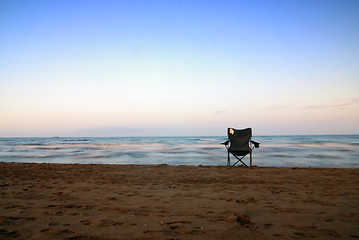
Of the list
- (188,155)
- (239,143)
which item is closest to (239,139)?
(239,143)

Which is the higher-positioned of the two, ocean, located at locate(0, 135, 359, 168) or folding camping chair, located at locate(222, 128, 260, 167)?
folding camping chair, located at locate(222, 128, 260, 167)

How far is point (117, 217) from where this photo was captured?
2.67m

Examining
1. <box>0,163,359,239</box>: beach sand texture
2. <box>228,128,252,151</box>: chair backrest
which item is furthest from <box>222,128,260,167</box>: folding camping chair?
<box>0,163,359,239</box>: beach sand texture

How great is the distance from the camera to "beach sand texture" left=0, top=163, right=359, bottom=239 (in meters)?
2.20

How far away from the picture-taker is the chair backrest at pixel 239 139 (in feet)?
27.7

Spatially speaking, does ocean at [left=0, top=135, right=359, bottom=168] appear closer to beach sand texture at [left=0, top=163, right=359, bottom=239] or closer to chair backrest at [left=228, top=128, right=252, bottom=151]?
chair backrest at [left=228, top=128, right=252, bottom=151]

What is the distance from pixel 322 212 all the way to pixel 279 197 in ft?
2.80

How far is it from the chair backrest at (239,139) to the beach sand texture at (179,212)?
12.6ft

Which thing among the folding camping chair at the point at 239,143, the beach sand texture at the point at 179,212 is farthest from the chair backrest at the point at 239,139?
the beach sand texture at the point at 179,212

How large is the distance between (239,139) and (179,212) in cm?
625

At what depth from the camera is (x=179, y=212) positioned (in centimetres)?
286

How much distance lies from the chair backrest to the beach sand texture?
3853mm

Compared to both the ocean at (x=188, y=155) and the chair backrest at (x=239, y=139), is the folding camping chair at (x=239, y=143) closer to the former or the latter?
the chair backrest at (x=239, y=139)

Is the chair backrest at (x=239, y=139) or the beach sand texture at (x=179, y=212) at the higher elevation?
the chair backrest at (x=239, y=139)
